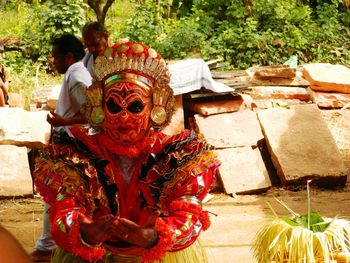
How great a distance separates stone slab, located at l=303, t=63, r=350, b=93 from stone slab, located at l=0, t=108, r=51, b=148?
11.7 ft

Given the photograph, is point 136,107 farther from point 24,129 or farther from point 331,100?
point 331,100

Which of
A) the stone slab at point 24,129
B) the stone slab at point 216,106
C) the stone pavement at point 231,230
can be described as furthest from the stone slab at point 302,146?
the stone slab at point 24,129

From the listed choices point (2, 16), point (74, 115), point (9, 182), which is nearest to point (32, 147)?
point (9, 182)

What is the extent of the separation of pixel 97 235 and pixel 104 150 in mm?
417

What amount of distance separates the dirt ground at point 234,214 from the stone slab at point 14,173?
0.10 m

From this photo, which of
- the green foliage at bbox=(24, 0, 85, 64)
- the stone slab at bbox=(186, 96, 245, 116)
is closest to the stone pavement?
the stone slab at bbox=(186, 96, 245, 116)

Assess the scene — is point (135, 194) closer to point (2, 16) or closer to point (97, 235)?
point (97, 235)

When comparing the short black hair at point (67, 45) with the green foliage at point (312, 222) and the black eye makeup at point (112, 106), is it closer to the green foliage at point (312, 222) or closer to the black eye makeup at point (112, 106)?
the black eye makeup at point (112, 106)

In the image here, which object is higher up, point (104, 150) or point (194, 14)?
point (104, 150)

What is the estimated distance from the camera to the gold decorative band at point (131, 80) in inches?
108

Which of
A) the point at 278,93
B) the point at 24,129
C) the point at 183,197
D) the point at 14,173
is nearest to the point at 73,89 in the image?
the point at 183,197

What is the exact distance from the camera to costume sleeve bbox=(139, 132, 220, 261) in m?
2.57

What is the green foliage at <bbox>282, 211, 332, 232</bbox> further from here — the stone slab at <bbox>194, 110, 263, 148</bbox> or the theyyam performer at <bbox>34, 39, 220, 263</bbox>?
the stone slab at <bbox>194, 110, 263, 148</bbox>

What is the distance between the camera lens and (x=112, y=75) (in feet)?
9.09
